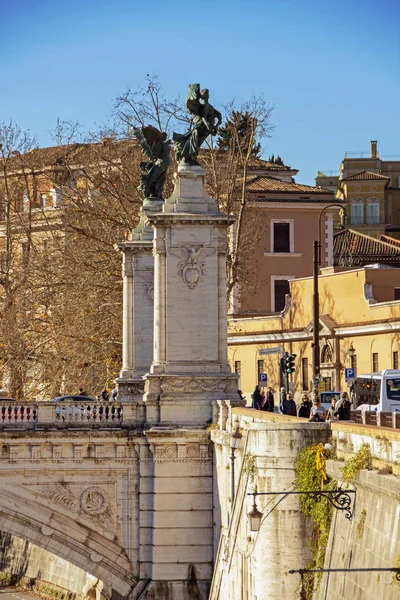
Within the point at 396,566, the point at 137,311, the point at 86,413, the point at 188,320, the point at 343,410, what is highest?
the point at 137,311

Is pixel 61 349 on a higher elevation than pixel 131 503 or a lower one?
higher

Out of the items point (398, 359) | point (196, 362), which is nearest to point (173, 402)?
point (196, 362)

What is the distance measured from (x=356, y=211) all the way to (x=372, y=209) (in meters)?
1.45

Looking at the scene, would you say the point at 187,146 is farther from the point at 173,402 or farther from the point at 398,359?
the point at 398,359

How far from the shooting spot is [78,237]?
54031 mm

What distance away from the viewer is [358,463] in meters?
21.5

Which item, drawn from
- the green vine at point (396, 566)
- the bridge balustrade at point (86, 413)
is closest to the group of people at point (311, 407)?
the bridge balustrade at point (86, 413)

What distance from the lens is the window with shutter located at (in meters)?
64.1

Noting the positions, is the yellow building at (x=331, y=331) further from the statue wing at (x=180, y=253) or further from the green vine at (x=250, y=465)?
the green vine at (x=250, y=465)

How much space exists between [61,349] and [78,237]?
4032mm

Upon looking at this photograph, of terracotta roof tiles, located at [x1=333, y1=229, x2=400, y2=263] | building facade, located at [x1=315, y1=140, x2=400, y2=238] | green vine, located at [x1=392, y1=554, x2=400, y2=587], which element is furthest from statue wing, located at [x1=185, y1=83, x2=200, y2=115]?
building facade, located at [x1=315, y1=140, x2=400, y2=238]

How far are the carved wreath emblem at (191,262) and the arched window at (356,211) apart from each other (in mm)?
65042

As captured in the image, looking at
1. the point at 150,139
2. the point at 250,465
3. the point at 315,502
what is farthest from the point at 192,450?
the point at 315,502

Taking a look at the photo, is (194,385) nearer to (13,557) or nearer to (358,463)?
(358,463)
